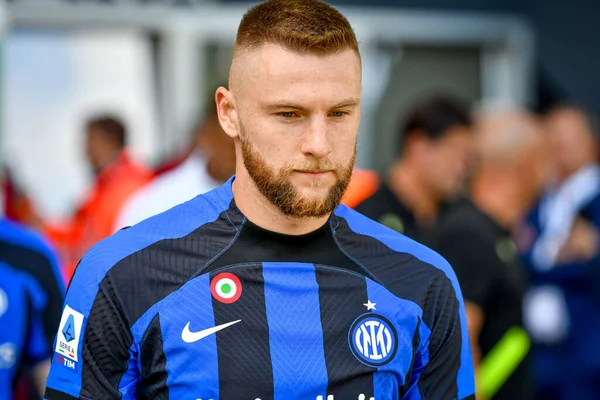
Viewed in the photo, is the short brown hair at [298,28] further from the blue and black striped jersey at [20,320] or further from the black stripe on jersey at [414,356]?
the blue and black striped jersey at [20,320]

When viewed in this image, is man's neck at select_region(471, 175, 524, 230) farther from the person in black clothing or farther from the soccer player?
the soccer player

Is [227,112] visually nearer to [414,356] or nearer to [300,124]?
[300,124]

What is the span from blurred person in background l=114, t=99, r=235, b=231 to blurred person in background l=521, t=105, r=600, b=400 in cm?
234

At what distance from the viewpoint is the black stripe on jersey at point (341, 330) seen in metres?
2.36

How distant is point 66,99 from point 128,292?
7.65 m

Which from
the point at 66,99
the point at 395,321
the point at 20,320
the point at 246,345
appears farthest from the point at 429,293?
the point at 66,99

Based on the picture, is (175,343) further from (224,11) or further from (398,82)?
(398,82)

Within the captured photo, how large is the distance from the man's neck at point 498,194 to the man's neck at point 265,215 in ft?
8.83

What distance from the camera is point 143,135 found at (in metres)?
9.74

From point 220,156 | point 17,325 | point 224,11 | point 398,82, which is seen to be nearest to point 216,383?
point 17,325

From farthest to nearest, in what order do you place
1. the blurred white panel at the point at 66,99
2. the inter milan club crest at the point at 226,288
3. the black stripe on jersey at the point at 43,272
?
the blurred white panel at the point at 66,99
the black stripe on jersey at the point at 43,272
the inter milan club crest at the point at 226,288

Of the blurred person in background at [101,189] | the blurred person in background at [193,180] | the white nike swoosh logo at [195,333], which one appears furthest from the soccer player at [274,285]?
the blurred person in background at [101,189]

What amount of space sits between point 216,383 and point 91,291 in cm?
33

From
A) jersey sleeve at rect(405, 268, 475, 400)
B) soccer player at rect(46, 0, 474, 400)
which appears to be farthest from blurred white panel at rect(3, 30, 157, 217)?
jersey sleeve at rect(405, 268, 475, 400)
